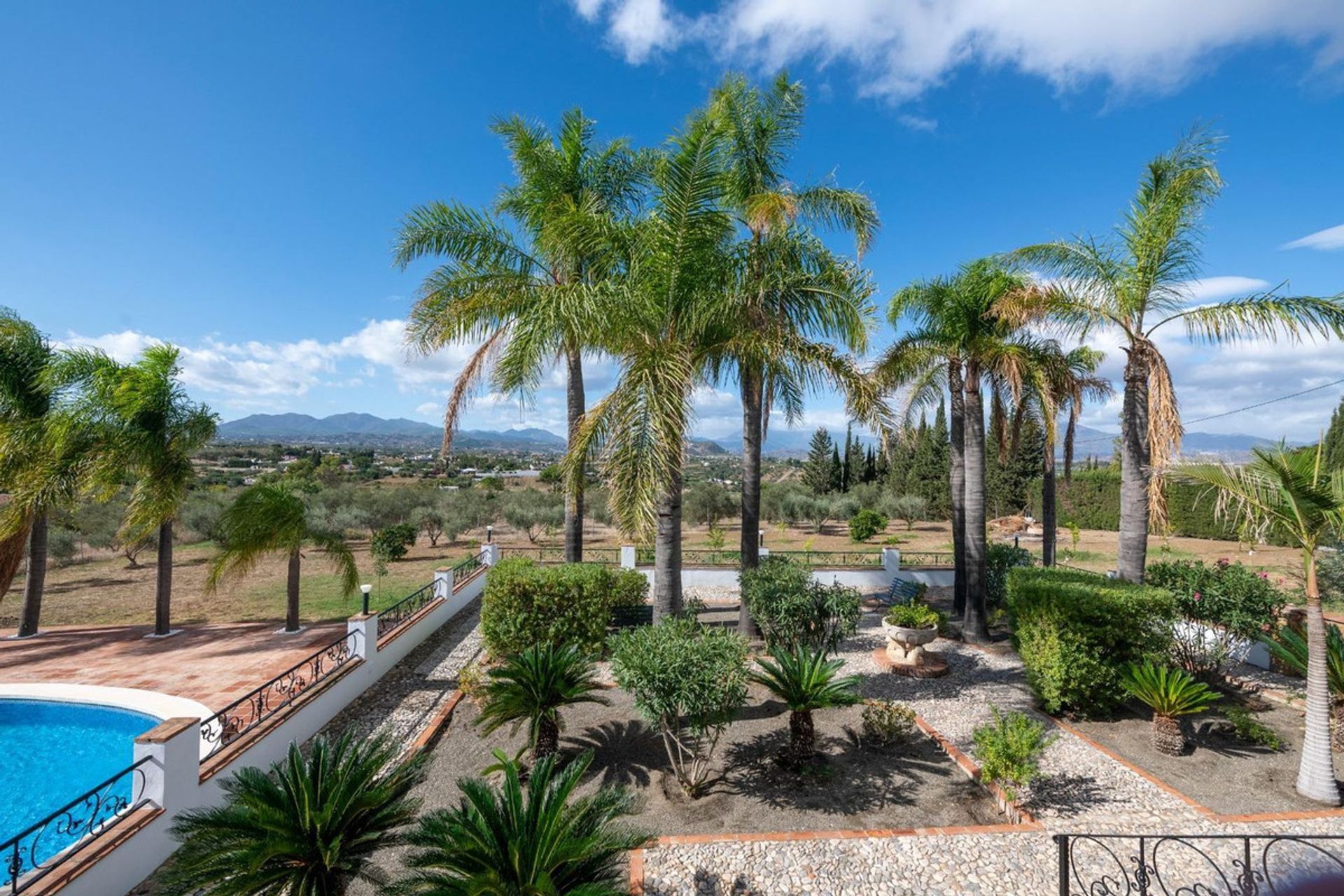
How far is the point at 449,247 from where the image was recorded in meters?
10.0

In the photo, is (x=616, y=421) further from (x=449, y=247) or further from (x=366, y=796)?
(x=449, y=247)

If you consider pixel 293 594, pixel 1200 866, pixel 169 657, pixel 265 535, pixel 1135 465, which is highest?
pixel 1135 465

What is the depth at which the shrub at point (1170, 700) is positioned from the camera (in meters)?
6.10

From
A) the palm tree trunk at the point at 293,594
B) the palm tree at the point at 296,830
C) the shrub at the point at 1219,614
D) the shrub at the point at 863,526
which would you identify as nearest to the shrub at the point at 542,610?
the palm tree trunk at the point at 293,594

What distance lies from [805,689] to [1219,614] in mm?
7723

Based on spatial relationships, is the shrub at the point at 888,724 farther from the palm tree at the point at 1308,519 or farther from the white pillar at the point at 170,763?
the white pillar at the point at 170,763

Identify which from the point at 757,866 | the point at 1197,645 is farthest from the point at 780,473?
the point at 757,866

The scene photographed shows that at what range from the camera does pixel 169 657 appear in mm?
9070

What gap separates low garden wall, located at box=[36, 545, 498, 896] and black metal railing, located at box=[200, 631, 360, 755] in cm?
4

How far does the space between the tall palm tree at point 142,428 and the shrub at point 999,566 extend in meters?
16.1

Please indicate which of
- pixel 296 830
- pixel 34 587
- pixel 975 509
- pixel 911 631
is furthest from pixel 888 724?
pixel 34 587

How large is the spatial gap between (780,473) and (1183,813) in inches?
2636

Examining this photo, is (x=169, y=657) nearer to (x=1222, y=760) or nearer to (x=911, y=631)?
(x=911, y=631)

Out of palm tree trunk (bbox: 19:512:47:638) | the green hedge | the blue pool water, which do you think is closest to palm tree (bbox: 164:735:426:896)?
the blue pool water
